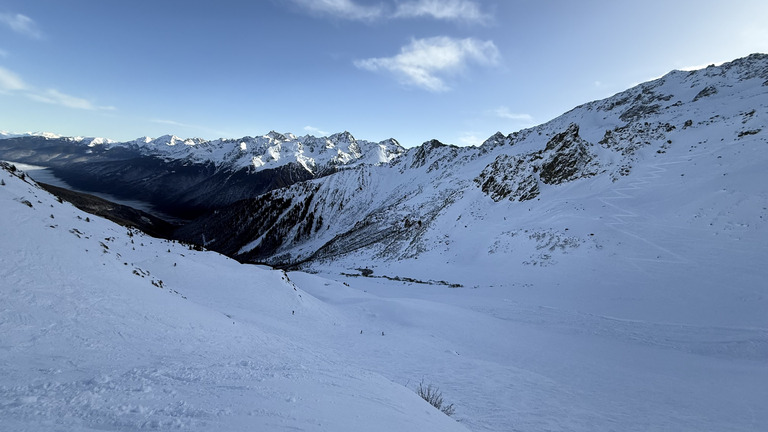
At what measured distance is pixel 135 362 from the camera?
18.6 ft

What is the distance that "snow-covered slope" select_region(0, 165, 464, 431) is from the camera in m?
4.03

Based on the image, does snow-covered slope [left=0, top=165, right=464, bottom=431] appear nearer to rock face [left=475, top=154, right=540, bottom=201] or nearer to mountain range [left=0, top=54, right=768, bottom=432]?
mountain range [left=0, top=54, right=768, bottom=432]

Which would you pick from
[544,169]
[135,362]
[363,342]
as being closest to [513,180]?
[544,169]

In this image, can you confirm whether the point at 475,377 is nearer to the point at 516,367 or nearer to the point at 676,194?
the point at 516,367

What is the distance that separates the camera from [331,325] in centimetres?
1584

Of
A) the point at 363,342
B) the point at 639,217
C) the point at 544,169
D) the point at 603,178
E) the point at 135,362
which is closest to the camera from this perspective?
the point at 135,362

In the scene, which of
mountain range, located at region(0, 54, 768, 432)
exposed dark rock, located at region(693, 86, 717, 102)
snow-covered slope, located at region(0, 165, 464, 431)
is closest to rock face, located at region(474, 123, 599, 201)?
mountain range, located at region(0, 54, 768, 432)

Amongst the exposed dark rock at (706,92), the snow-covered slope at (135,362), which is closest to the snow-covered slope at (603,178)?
the exposed dark rock at (706,92)

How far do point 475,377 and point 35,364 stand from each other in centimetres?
1101

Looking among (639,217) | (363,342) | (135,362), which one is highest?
(639,217)

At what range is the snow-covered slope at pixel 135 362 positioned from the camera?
4031mm

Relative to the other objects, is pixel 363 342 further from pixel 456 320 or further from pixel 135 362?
pixel 135 362

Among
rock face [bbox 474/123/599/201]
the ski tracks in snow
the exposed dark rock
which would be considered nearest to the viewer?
the ski tracks in snow

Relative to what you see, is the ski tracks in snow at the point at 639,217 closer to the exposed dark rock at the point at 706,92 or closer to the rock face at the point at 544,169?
the rock face at the point at 544,169
